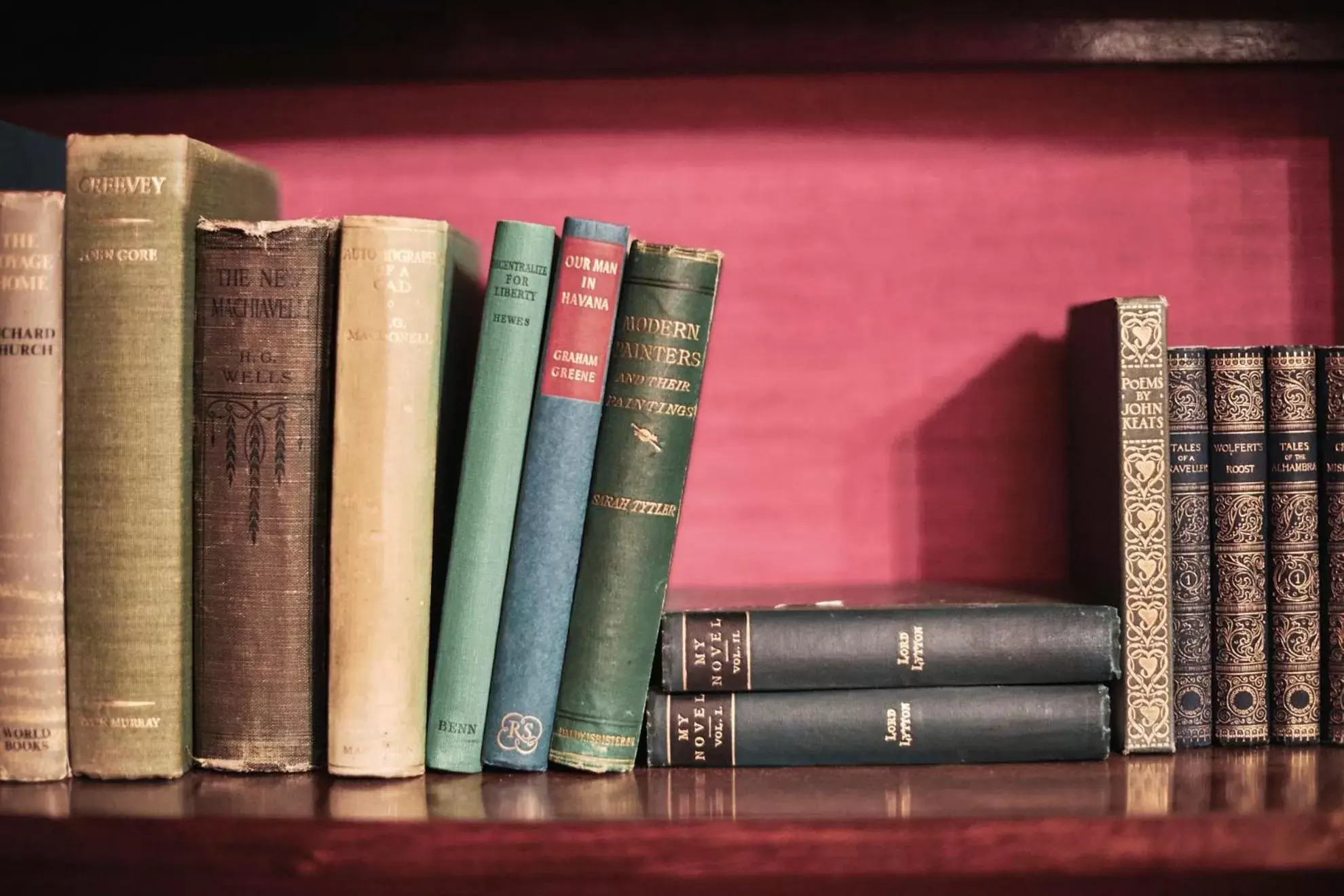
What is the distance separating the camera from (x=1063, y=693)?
2.19 feet

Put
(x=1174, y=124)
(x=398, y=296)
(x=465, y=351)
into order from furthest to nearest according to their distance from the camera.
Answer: (x=1174, y=124), (x=465, y=351), (x=398, y=296)

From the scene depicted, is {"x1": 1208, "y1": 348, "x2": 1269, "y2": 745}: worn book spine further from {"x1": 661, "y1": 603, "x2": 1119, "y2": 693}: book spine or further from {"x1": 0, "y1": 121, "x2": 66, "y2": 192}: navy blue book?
{"x1": 0, "y1": 121, "x2": 66, "y2": 192}: navy blue book

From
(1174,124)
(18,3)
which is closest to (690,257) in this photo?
(1174,124)

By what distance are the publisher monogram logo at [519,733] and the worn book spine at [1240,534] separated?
405 millimetres

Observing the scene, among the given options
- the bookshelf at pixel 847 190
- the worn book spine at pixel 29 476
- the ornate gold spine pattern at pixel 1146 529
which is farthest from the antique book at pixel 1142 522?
the worn book spine at pixel 29 476

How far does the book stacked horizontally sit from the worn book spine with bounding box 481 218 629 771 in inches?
2.7

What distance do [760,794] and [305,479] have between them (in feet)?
0.97

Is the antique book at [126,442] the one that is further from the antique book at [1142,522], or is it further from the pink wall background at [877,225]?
the antique book at [1142,522]

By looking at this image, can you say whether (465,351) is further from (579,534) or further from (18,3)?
(18,3)

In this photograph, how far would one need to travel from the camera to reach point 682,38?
824 millimetres

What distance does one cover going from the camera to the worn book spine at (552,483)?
644 millimetres

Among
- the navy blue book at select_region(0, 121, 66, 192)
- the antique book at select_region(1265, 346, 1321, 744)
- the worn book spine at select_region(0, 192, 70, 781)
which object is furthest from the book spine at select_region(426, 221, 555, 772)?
the antique book at select_region(1265, 346, 1321, 744)

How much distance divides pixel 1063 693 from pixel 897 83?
1.49 ft

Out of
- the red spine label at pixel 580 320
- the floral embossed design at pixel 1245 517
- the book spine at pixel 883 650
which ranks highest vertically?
the red spine label at pixel 580 320
